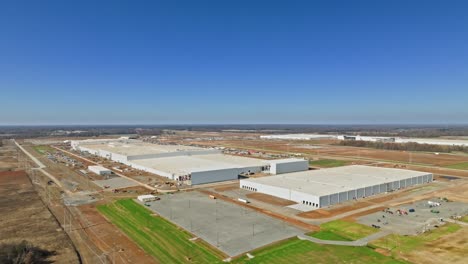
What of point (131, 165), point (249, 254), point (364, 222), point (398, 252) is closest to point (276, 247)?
point (249, 254)

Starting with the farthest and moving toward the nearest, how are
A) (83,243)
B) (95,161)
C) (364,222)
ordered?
1. (95,161)
2. (364,222)
3. (83,243)

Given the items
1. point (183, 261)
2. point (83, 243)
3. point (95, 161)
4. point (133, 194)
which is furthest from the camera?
point (95, 161)

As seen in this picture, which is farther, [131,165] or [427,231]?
[131,165]

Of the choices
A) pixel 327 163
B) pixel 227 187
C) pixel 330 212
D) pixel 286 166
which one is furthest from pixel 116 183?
pixel 327 163

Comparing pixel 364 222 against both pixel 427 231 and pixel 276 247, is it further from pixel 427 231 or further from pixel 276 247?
pixel 276 247

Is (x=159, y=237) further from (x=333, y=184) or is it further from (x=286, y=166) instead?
(x=286, y=166)

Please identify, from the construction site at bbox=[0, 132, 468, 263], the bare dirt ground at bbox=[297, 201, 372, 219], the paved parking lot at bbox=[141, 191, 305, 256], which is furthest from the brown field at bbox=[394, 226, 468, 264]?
the bare dirt ground at bbox=[297, 201, 372, 219]
